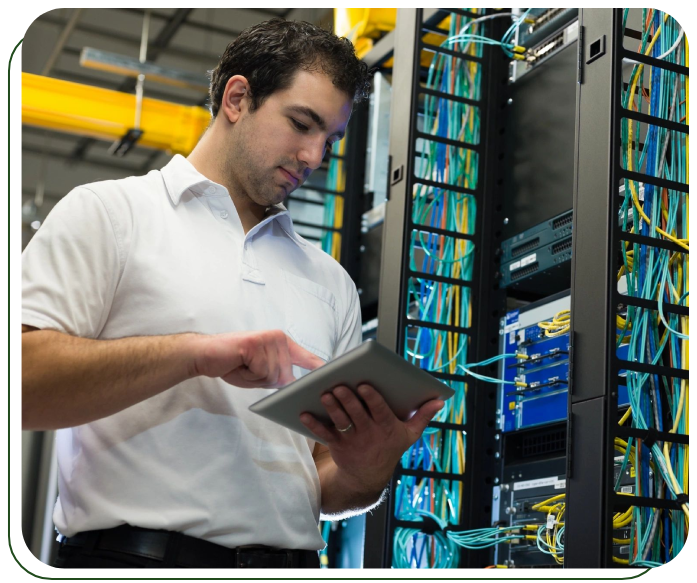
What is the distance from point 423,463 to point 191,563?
141 centimetres

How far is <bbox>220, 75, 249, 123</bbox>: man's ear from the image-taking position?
1.66 meters

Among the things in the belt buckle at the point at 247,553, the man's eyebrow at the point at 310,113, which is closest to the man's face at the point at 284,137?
the man's eyebrow at the point at 310,113

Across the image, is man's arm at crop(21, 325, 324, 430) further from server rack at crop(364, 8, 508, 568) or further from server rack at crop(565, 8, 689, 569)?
server rack at crop(364, 8, 508, 568)

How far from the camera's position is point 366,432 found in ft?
4.30

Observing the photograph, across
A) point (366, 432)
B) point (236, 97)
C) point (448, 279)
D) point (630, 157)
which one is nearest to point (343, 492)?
point (366, 432)

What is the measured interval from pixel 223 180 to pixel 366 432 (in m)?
0.56

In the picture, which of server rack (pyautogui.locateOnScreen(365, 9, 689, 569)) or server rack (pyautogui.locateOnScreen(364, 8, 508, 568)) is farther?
server rack (pyautogui.locateOnScreen(364, 8, 508, 568))

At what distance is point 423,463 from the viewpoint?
258 cm

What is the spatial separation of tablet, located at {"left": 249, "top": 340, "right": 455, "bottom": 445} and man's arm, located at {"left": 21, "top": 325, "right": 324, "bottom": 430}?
0.15ft

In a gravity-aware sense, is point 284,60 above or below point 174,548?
above

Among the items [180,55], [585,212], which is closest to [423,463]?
[585,212]

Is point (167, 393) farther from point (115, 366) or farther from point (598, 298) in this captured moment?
point (598, 298)

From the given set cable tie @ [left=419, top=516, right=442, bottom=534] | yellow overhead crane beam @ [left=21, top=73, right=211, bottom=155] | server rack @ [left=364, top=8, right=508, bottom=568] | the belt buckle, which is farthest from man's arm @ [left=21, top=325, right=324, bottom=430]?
yellow overhead crane beam @ [left=21, top=73, right=211, bottom=155]

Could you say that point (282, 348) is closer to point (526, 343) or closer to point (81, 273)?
point (81, 273)
